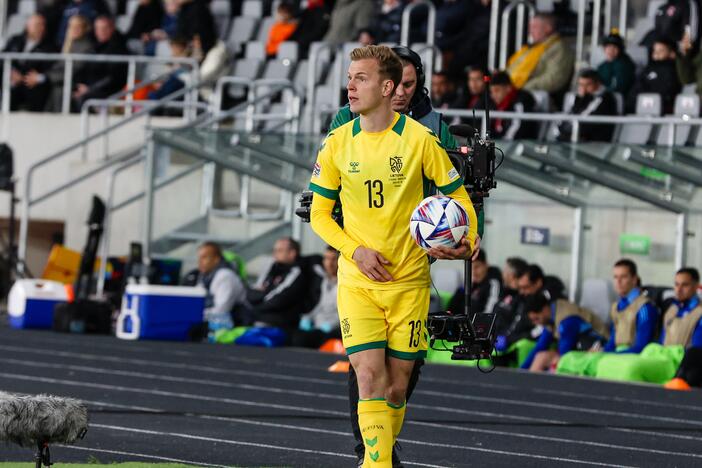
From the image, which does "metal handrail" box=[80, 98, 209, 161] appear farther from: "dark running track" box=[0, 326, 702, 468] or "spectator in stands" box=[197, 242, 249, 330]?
"dark running track" box=[0, 326, 702, 468]

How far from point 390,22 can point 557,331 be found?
20.2 feet

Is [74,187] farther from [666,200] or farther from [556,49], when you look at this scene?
[666,200]

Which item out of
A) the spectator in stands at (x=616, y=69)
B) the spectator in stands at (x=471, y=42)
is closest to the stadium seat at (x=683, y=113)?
the spectator in stands at (x=616, y=69)

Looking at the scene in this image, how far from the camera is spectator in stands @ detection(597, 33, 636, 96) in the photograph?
19.1m

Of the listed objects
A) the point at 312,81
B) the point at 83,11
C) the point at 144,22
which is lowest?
the point at 312,81

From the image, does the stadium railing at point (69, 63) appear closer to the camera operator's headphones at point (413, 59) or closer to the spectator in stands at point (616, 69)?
the spectator in stands at point (616, 69)

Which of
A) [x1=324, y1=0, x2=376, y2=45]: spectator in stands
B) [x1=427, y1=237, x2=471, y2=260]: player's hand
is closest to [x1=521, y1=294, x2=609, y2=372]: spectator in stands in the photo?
[x1=324, y1=0, x2=376, y2=45]: spectator in stands

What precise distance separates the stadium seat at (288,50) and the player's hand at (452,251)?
605 inches

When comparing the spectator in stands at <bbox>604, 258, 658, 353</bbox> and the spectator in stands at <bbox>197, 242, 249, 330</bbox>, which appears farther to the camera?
the spectator in stands at <bbox>197, 242, 249, 330</bbox>

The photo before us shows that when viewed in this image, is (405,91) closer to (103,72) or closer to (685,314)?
(685,314)

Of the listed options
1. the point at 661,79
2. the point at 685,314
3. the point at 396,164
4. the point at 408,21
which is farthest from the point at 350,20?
the point at 396,164

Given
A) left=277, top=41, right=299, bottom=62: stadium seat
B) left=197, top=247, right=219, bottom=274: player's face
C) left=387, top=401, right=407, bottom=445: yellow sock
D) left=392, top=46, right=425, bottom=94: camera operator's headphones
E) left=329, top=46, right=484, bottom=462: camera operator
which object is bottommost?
left=387, top=401, right=407, bottom=445: yellow sock

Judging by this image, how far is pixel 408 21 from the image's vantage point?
20984 millimetres

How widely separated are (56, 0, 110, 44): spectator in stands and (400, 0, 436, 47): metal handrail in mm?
5823
